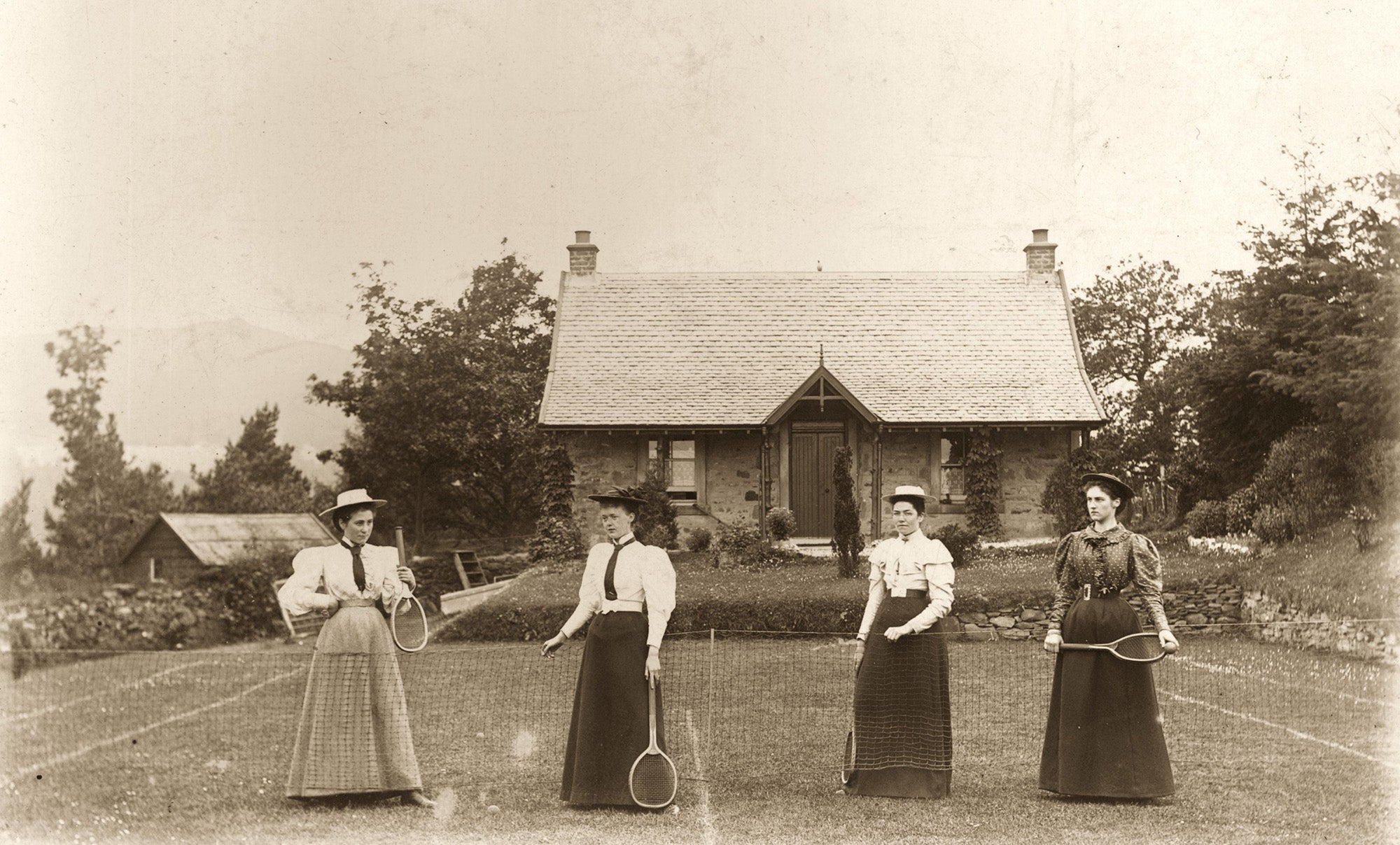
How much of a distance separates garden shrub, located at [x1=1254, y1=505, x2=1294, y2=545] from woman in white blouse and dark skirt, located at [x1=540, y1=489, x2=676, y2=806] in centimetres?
1192

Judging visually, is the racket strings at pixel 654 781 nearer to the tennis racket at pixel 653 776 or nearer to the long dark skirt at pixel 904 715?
the tennis racket at pixel 653 776

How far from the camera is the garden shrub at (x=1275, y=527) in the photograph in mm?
16156

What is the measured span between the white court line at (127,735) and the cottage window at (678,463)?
9.66m

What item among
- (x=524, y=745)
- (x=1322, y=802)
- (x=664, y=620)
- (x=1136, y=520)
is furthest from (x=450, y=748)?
(x=1136, y=520)

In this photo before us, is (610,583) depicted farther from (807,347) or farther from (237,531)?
(807,347)

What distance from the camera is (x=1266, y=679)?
11695 millimetres

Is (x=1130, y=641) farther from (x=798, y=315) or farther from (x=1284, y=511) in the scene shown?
(x=798, y=315)

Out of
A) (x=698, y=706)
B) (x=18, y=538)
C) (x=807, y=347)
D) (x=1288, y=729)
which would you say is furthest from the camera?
(x=807, y=347)

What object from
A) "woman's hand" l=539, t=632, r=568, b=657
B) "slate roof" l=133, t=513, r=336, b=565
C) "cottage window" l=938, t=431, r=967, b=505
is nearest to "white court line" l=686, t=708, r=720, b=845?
"woman's hand" l=539, t=632, r=568, b=657

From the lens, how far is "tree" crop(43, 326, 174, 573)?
45.9ft

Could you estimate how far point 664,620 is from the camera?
711cm

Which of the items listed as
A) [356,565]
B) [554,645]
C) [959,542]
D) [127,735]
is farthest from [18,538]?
[959,542]

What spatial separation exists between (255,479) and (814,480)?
10.5m

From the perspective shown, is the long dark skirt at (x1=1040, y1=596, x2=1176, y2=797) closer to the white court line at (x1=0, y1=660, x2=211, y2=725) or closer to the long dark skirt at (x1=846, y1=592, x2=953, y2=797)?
the long dark skirt at (x1=846, y1=592, x2=953, y2=797)
